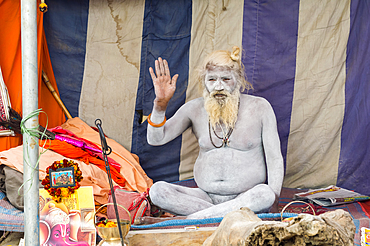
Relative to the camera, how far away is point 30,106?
1357 mm

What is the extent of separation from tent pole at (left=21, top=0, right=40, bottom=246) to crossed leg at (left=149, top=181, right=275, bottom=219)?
1243 millimetres

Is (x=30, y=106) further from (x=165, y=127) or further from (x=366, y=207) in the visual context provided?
(x=366, y=207)

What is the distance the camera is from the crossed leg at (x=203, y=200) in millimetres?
2424

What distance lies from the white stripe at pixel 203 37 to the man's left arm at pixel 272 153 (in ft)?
4.59

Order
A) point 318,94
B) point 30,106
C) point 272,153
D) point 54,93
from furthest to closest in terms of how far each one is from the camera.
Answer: point 54,93 → point 318,94 → point 272,153 → point 30,106

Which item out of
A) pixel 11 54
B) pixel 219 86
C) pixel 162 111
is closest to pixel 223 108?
pixel 219 86

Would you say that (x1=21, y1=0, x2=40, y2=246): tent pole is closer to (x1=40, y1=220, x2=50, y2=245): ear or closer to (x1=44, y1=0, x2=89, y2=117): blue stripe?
(x1=40, y1=220, x2=50, y2=245): ear

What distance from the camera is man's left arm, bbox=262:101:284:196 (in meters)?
2.62

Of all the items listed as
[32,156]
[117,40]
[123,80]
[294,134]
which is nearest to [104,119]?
[123,80]

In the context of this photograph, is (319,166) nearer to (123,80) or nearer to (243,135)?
(243,135)

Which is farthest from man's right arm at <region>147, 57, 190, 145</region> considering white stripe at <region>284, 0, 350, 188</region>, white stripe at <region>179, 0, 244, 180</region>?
white stripe at <region>284, 0, 350, 188</region>

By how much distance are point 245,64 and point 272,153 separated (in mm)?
1516

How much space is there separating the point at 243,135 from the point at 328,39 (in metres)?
1.71

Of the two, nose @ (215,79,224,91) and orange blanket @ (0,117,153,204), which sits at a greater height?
nose @ (215,79,224,91)
